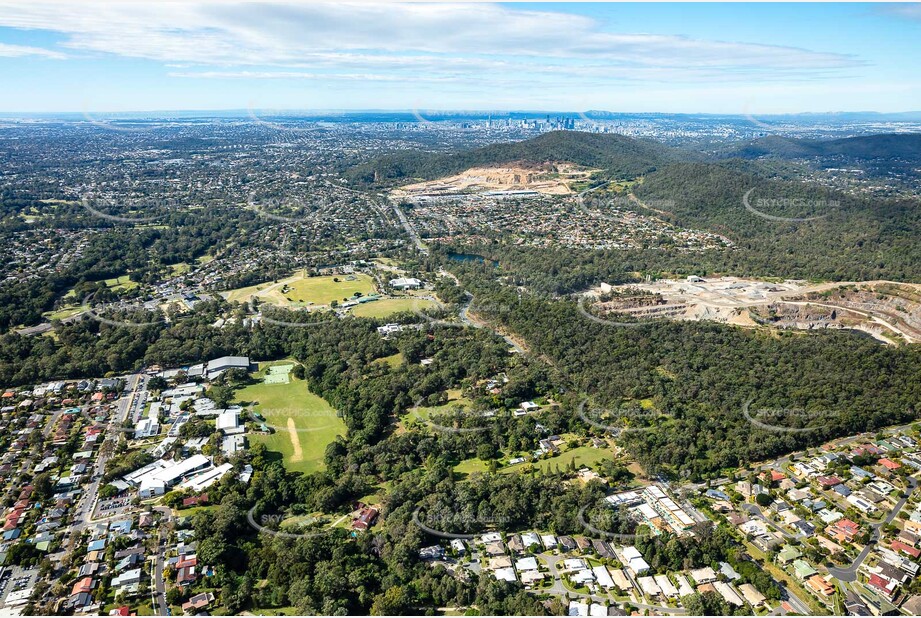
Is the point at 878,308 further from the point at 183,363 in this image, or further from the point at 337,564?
the point at 183,363

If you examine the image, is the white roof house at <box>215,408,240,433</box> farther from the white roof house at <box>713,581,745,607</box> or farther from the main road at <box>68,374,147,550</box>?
the white roof house at <box>713,581,745,607</box>

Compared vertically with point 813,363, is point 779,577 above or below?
below

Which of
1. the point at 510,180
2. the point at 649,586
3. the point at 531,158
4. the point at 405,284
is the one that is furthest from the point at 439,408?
the point at 531,158

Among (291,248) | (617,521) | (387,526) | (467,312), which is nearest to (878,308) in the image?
(467,312)

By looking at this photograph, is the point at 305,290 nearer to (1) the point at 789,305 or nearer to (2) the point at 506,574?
(2) the point at 506,574

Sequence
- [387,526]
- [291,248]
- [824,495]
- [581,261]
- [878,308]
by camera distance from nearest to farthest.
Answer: [387,526], [824,495], [878,308], [581,261], [291,248]

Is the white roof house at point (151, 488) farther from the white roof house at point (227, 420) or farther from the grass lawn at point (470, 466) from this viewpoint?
the grass lawn at point (470, 466)
